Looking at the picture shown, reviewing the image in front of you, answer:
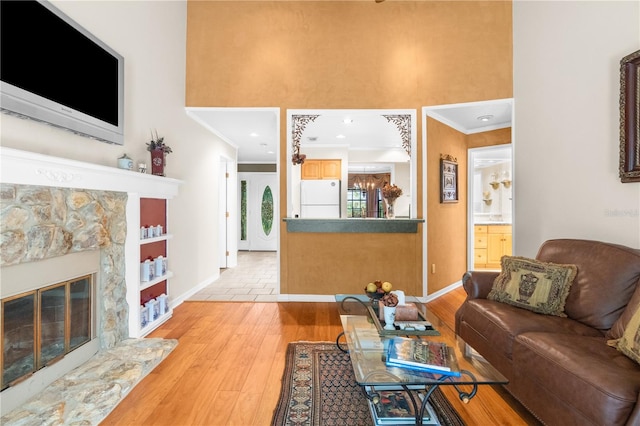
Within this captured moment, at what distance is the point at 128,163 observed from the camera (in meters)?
2.38

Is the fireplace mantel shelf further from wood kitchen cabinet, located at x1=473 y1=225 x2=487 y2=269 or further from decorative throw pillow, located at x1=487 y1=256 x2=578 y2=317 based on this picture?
wood kitchen cabinet, located at x1=473 y1=225 x2=487 y2=269

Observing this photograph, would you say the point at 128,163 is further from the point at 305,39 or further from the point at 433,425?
the point at 433,425

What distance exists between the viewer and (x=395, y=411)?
1.56m

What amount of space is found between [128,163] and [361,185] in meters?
4.68

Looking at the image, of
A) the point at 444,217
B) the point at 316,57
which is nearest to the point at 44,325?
the point at 316,57

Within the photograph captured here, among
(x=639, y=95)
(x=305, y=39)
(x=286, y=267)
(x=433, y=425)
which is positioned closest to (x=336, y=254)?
(x=286, y=267)

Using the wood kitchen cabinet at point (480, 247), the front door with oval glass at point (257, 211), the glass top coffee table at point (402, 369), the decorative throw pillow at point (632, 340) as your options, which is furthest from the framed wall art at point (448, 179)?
the front door with oval glass at point (257, 211)

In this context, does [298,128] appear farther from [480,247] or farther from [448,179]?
[480,247]

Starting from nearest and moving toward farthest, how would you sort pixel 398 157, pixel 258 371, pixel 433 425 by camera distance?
pixel 433 425 → pixel 258 371 → pixel 398 157

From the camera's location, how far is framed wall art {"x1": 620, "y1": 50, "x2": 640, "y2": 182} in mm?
1996

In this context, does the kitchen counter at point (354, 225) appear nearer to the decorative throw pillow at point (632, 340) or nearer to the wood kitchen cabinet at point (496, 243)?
the decorative throw pillow at point (632, 340)

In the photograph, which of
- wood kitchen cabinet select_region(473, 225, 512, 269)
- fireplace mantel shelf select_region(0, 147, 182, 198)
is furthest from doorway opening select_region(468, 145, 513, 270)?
fireplace mantel shelf select_region(0, 147, 182, 198)

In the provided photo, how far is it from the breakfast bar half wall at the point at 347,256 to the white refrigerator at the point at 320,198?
6.40 ft

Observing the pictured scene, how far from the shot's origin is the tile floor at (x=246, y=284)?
371 centimetres
